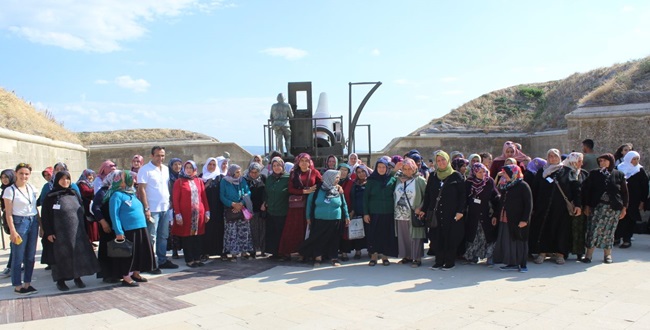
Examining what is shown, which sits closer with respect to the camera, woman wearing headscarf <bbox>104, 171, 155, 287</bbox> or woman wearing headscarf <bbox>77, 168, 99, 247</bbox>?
woman wearing headscarf <bbox>104, 171, 155, 287</bbox>

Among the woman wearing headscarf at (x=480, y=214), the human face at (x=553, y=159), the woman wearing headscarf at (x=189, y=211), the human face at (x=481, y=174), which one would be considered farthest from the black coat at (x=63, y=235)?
the human face at (x=553, y=159)

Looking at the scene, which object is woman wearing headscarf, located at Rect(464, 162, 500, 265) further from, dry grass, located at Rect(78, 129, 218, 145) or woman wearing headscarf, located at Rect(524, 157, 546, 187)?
dry grass, located at Rect(78, 129, 218, 145)

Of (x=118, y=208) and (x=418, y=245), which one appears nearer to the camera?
(x=118, y=208)

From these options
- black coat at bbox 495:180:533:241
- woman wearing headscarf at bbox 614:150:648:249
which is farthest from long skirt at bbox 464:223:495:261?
woman wearing headscarf at bbox 614:150:648:249

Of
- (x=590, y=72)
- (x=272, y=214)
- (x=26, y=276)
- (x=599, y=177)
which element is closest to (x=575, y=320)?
(x=599, y=177)

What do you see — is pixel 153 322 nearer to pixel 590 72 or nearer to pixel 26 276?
pixel 26 276

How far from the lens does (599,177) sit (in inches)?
277

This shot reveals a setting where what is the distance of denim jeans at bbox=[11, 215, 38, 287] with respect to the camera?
589cm

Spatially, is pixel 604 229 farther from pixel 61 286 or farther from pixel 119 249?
pixel 61 286

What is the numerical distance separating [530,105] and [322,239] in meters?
15.0

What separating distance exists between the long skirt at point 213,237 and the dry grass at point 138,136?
11.5 m

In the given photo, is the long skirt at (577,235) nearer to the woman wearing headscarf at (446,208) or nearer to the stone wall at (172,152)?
the woman wearing headscarf at (446,208)

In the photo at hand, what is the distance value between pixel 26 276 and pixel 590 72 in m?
18.1

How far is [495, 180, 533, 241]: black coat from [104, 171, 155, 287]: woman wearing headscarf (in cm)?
462
